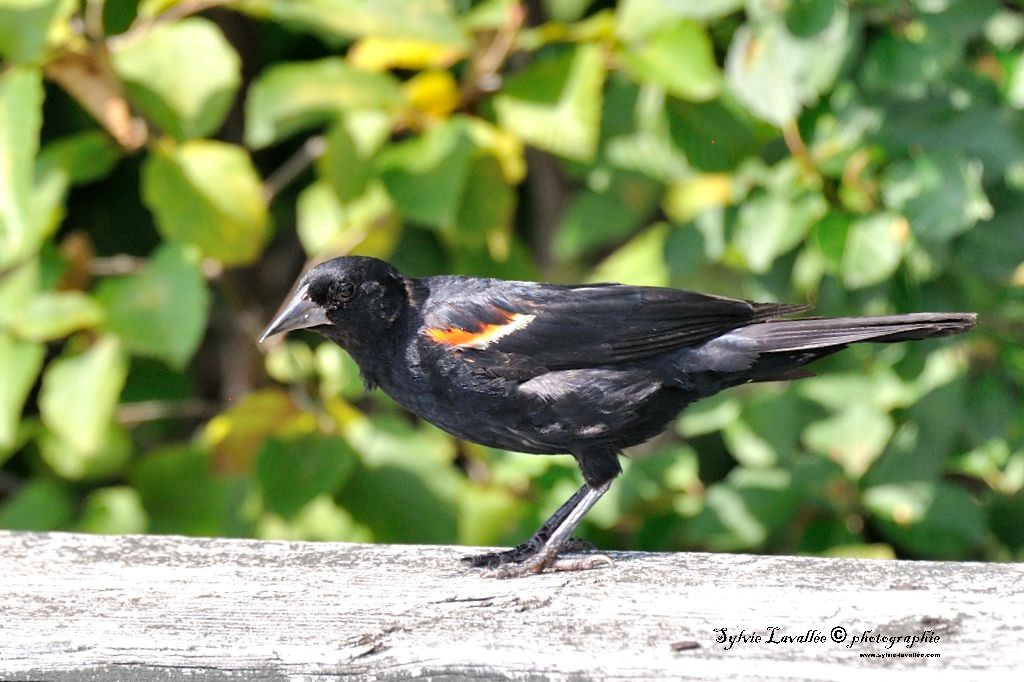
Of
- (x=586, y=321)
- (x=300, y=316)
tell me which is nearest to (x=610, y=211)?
(x=586, y=321)

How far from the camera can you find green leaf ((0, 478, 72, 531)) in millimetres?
4348

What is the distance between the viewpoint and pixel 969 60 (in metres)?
3.82

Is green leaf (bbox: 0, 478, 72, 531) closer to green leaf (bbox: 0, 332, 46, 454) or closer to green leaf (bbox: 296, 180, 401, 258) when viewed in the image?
green leaf (bbox: 0, 332, 46, 454)

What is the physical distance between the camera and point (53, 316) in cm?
394

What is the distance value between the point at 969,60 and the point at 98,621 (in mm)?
3014

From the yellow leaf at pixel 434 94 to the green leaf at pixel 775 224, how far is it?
3.48 ft

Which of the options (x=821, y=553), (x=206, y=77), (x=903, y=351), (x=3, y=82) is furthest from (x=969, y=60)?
(x=3, y=82)

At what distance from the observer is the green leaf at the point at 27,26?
11.5 ft

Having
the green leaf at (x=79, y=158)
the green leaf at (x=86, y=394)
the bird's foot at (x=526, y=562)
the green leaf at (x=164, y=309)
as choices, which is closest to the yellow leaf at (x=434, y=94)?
the green leaf at (x=164, y=309)

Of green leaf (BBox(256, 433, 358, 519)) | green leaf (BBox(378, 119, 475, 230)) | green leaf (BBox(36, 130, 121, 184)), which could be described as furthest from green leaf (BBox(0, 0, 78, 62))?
green leaf (BBox(256, 433, 358, 519))

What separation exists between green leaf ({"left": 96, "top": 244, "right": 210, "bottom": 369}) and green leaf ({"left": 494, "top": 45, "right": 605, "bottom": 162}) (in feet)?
3.62

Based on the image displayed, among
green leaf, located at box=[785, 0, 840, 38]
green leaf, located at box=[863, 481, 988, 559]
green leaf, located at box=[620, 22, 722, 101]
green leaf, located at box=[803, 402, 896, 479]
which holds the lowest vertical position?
green leaf, located at box=[863, 481, 988, 559]

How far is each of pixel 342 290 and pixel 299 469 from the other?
1282 millimetres

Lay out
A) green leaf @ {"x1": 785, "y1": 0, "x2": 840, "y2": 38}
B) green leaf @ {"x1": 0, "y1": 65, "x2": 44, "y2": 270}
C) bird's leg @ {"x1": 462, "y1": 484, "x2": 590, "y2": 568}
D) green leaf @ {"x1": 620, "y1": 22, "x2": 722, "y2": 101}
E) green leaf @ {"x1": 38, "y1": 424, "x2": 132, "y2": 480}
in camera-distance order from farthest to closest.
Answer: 1. green leaf @ {"x1": 38, "y1": 424, "x2": 132, "y2": 480}
2. green leaf @ {"x1": 620, "y1": 22, "x2": 722, "y2": 101}
3. green leaf @ {"x1": 0, "y1": 65, "x2": 44, "y2": 270}
4. green leaf @ {"x1": 785, "y1": 0, "x2": 840, "y2": 38}
5. bird's leg @ {"x1": 462, "y1": 484, "x2": 590, "y2": 568}
